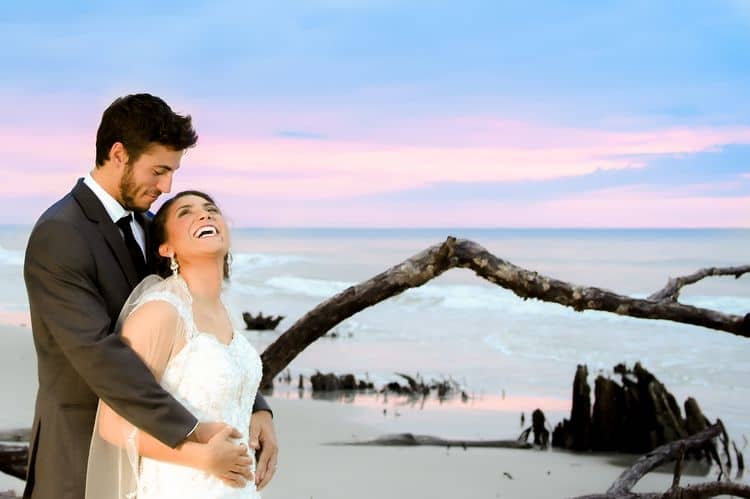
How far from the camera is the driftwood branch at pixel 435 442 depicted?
8172 millimetres

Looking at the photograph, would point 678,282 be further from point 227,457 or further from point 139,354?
point 139,354

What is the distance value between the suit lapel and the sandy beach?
4.05 metres

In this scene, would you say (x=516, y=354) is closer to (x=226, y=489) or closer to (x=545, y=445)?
(x=545, y=445)

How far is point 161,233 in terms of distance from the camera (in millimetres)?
3115

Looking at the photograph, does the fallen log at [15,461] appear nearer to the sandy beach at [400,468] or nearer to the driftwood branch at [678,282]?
the sandy beach at [400,468]

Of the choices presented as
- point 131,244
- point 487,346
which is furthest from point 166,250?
point 487,346

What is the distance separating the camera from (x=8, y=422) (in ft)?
27.0

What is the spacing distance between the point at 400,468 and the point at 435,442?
22.7 inches

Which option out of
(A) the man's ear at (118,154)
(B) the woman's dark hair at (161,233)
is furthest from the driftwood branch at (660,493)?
(A) the man's ear at (118,154)

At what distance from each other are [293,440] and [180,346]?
555 cm

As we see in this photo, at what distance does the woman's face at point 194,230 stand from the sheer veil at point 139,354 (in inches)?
3.5

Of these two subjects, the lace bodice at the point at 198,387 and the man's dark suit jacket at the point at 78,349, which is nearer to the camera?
the man's dark suit jacket at the point at 78,349

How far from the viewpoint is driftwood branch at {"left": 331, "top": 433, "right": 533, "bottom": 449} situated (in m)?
8.17

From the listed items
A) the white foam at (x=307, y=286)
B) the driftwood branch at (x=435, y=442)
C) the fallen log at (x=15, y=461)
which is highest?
the white foam at (x=307, y=286)
